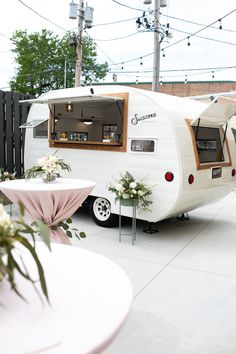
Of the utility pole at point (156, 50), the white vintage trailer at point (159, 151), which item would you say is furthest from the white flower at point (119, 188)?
the utility pole at point (156, 50)

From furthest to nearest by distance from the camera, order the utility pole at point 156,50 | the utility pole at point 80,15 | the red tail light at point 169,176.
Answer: the utility pole at point 80,15, the utility pole at point 156,50, the red tail light at point 169,176

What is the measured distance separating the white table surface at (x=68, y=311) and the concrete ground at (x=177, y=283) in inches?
37.0

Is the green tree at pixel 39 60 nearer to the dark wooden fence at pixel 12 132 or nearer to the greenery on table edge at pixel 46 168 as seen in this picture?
the dark wooden fence at pixel 12 132

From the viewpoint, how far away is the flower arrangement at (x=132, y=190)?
16.9 ft

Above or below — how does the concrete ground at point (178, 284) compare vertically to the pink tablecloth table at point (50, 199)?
below

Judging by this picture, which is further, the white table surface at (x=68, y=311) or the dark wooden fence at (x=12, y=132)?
the dark wooden fence at (x=12, y=132)

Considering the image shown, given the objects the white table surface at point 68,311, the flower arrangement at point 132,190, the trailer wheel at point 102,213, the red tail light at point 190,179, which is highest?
the red tail light at point 190,179

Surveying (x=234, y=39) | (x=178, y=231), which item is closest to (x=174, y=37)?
(x=234, y=39)

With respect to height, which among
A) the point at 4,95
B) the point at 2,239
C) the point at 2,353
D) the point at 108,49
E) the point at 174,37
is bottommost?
the point at 2,353

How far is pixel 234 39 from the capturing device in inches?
587

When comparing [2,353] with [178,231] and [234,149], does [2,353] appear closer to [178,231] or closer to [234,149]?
[178,231]

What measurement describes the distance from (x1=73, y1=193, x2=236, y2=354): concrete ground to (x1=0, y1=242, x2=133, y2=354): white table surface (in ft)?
3.86

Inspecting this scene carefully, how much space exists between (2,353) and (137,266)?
326cm

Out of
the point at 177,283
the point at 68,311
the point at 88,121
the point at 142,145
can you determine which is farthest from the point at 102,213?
the point at 68,311
